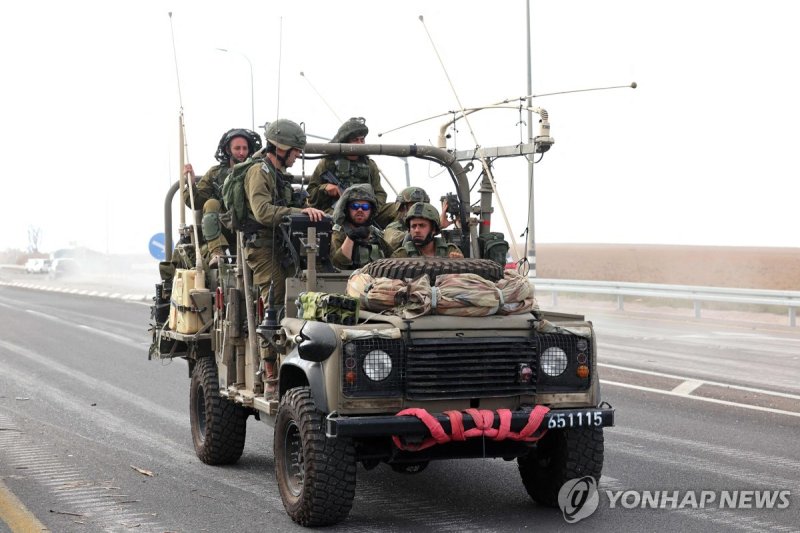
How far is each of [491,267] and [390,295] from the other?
779 mm

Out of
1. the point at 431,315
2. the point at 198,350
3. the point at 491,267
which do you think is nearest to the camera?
the point at 431,315

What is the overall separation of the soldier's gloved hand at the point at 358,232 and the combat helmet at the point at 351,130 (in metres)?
1.28

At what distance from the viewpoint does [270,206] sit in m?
8.05

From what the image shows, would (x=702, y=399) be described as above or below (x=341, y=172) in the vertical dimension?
below

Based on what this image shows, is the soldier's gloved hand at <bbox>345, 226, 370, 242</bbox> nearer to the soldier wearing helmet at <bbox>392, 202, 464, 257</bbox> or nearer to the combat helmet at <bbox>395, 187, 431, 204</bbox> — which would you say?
the soldier wearing helmet at <bbox>392, 202, 464, 257</bbox>

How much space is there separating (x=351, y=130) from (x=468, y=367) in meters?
3.18

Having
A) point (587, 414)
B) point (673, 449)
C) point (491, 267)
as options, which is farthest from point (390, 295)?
point (673, 449)

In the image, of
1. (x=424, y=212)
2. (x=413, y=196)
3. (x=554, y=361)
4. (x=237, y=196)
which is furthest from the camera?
(x=413, y=196)

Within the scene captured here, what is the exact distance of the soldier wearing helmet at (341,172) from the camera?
29.8ft

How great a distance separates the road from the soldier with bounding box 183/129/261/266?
1735 millimetres

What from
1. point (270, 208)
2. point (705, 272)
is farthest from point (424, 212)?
point (705, 272)

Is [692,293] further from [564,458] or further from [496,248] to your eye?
Result: [564,458]

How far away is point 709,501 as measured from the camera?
295 inches

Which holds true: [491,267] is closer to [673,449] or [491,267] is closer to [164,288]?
[673,449]
